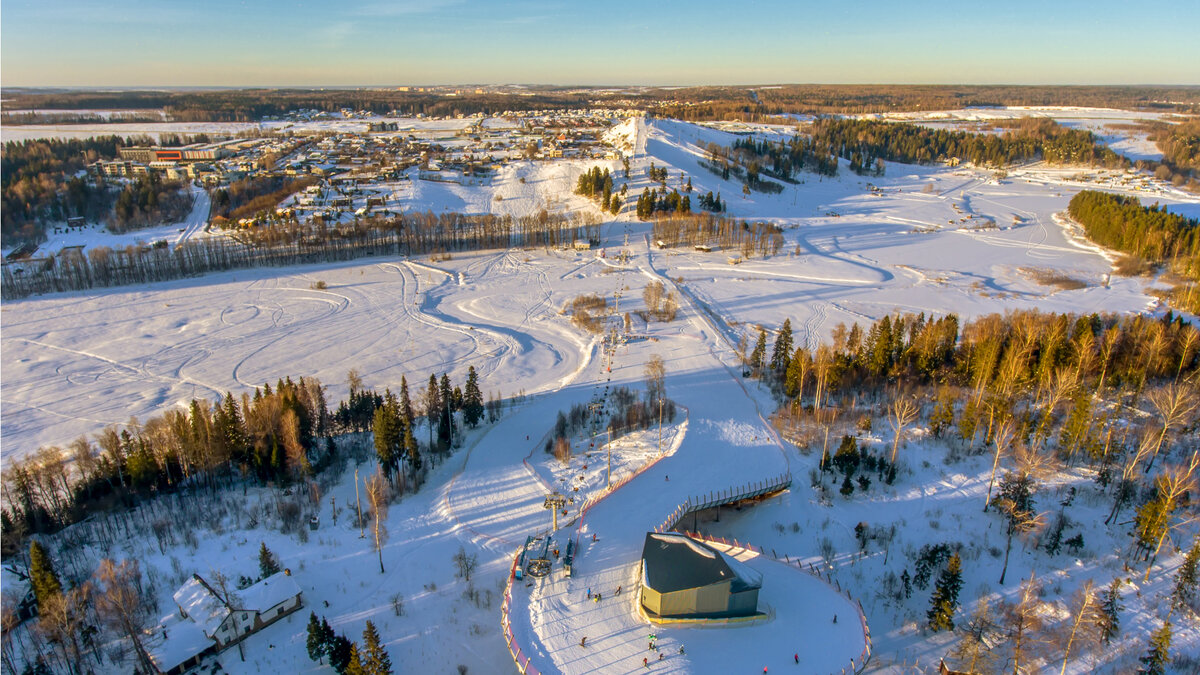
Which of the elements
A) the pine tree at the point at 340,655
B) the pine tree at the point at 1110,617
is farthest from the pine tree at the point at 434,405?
the pine tree at the point at 1110,617

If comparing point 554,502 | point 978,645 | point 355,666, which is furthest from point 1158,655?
point 355,666

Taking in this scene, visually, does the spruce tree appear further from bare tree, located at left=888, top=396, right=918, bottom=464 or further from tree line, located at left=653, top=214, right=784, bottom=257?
tree line, located at left=653, top=214, right=784, bottom=257

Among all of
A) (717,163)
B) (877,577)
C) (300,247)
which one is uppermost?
(717,163)

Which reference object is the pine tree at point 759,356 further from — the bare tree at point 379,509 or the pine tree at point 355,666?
the pine tree at point 355,666

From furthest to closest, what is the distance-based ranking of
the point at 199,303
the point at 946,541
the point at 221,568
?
the point at 199,303 < the point at 946,541 < the point at 221,568

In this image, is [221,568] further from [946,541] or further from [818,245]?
[818,245]

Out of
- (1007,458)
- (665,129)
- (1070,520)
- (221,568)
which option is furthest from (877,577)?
(665,129)

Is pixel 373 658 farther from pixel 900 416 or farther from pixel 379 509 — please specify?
pixel 900 416
